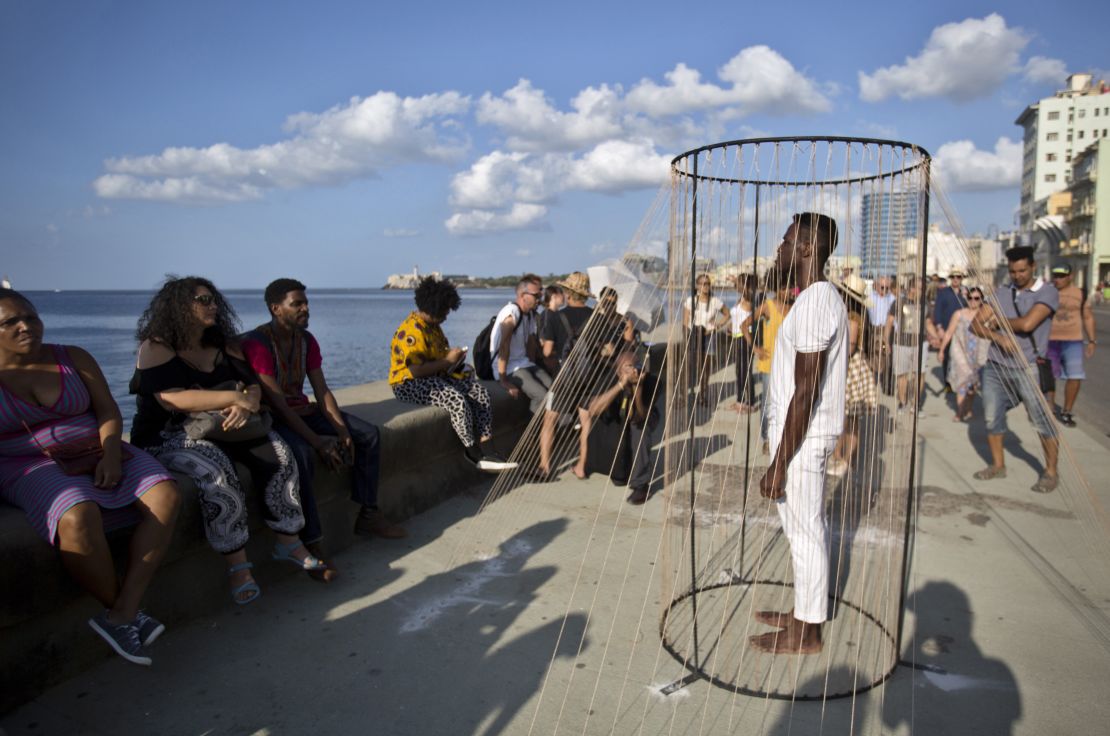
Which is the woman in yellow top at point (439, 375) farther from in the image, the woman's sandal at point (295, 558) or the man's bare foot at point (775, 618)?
the man's bare foot at point (775, 618)

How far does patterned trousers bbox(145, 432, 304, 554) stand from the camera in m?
3.45

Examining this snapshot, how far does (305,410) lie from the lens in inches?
175

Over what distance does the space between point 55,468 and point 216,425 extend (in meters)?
0.71

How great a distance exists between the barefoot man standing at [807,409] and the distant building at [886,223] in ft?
1.09

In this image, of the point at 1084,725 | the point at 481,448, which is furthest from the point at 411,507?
the point at 1084,725

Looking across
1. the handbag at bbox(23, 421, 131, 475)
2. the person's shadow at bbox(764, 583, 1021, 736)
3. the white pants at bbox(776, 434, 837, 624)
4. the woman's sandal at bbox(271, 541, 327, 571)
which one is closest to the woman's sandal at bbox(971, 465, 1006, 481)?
the person's shadow at bbox(764, 583, 1021, 736)

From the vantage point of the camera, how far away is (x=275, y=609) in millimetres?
3641

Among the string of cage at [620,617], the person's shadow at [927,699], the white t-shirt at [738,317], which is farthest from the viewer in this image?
the white t-shirt at [738,317]

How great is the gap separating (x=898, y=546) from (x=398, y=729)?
10.5 feet

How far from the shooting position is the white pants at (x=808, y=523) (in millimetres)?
3041

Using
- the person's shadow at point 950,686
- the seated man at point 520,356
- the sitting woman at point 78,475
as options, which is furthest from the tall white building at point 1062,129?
the sitting woman at point 78,475

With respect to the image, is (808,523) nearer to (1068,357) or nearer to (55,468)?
(55,468)

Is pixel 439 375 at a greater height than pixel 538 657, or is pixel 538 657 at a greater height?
pixel 439 375

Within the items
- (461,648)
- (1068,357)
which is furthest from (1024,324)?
(461,648)
